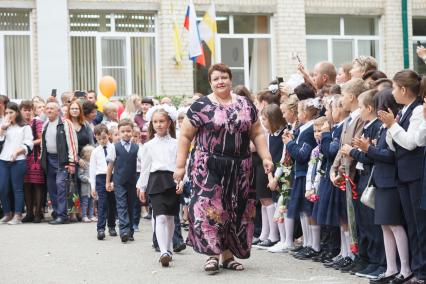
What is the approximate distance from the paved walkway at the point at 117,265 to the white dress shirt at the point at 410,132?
1412 mm

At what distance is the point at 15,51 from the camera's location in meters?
22.6

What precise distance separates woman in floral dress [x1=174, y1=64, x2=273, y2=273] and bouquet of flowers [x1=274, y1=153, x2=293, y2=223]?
1.25m

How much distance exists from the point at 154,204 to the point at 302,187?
1.61 meters

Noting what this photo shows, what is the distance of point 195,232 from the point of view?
938 cm

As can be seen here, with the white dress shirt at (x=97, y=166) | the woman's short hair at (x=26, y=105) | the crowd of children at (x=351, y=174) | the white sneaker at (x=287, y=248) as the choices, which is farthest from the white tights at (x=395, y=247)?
the woman's short hair at (x=26, y=105)

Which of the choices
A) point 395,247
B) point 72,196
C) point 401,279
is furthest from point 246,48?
point 401,279

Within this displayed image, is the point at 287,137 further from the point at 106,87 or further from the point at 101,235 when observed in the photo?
the point at 106,87

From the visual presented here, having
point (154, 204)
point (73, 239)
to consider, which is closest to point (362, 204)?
point (154, 204)

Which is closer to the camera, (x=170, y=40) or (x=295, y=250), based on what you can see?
(x=295, y=250)

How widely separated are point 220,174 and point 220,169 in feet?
0.17

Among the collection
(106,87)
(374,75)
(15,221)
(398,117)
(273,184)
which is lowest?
(15,221)

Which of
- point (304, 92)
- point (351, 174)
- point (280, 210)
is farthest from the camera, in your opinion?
point (304, 92)

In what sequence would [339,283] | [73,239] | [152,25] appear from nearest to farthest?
[339,283] < [73,239] < [152,25]

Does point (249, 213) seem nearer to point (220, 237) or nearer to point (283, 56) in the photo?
point (220, 237)
